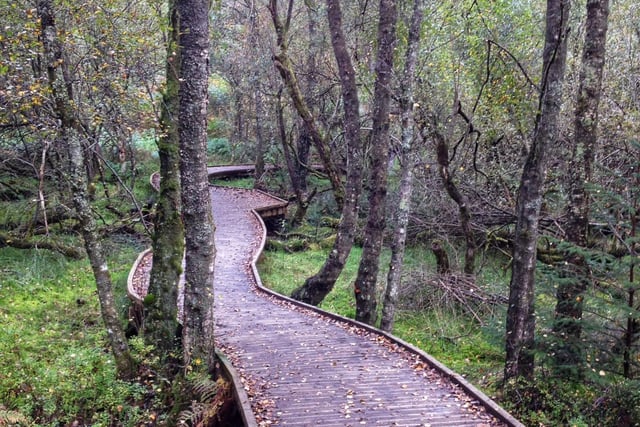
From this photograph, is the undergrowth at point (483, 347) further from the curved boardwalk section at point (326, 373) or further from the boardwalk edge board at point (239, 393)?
the boardwalk edge board at point (239, 393)

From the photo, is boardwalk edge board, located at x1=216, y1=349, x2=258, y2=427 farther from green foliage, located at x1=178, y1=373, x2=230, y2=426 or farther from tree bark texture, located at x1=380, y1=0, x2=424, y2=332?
tree bark texture, located at x1=380, y1=0, x2=424, y2=332

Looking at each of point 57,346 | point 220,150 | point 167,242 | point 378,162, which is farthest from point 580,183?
point 220,150

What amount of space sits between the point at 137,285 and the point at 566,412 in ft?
28.7

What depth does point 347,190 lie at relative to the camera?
11539 millimetres

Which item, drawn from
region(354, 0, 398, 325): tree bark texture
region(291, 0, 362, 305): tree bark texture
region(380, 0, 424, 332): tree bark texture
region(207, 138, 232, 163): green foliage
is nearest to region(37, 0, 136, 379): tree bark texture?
region(354, 0, 398, 325): tree bark texture

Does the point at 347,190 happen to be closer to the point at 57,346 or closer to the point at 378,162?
the point at 378,162

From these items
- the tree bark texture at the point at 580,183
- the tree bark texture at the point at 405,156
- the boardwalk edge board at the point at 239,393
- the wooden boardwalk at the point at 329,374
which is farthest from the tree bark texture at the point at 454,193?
the boardwalk edge board at the point at 239,393

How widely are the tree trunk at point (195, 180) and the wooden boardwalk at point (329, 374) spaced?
35.7 inches

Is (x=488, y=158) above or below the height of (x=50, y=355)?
above

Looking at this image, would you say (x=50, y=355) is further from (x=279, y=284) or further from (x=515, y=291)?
(x=515, y=291)

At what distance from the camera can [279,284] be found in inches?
568

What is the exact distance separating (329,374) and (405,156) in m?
4.31

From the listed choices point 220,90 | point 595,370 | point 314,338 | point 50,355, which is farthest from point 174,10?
point 220,90

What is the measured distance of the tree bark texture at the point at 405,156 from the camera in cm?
925
